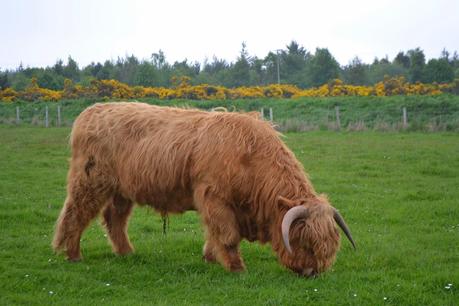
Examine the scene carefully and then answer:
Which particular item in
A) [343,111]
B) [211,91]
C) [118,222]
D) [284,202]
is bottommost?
[118,222]

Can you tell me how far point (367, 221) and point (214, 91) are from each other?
3038 cm

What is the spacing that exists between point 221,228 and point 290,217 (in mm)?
923

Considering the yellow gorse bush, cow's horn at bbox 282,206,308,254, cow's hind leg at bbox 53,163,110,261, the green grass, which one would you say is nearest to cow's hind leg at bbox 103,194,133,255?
cow's hind leg at bbox 53,163,110,261

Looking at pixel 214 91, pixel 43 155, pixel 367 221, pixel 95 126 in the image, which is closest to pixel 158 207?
pixel 95 126

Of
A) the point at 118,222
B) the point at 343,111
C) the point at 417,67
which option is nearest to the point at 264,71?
the point at 417,67

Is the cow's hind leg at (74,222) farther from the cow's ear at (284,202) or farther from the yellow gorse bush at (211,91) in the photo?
the yellow gorse bush at (211,91)

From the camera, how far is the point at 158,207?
7.13 metres

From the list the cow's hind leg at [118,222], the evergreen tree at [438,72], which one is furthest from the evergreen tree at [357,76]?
the cow's hind leg at [118,222]

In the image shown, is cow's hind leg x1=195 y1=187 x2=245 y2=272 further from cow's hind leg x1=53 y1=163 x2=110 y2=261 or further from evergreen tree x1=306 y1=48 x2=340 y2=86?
evergreen tree x1=306 y1=48 x2=340 y2=86

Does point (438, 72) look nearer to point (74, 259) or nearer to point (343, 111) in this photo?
point (343, 111)

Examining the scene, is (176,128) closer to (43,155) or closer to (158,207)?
(158,207)

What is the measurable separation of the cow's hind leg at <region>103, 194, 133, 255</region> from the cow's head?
2.36 meters

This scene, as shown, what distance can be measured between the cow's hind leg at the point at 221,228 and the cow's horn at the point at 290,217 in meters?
0.79

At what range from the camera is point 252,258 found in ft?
24.1
